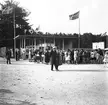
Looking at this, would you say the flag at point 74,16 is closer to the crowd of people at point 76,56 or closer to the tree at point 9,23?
the crowd of people at point 76,56

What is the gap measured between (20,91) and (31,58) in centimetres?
2340

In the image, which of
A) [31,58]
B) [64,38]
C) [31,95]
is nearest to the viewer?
[31,95]

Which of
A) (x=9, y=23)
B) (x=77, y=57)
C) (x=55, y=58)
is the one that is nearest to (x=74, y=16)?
(x=77, y=57)

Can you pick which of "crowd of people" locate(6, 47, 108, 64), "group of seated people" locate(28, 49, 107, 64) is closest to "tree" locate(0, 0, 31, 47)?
"crowd of people" locate(6, 47, 108, 64)

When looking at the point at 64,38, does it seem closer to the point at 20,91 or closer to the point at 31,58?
the point at 31,58

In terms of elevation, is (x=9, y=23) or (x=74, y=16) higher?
(x=9, y=23)

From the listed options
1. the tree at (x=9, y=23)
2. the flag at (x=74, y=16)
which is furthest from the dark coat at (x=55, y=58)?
the tree at (x=9, y=23)

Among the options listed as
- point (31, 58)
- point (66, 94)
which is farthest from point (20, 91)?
point (31, 58)

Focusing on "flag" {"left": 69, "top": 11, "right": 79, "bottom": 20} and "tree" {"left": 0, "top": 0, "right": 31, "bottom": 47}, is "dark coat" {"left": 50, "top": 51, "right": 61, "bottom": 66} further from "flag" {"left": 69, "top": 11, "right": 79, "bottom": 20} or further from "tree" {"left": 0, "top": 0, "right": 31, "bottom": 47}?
"tree" {"left": 0, "top": 0, "right": 31, "bottom": 47}

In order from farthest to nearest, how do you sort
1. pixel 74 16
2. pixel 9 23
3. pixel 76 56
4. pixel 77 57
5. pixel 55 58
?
pixel 9 23 < pixel 74 16 < pixel 77 57 < pixel 76 56 < pixel 55 58

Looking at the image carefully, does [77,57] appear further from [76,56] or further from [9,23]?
[9,23]

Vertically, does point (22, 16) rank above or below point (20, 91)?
above

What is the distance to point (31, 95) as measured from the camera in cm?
891

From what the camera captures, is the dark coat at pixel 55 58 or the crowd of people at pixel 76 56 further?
the crowd of people at pixel 76 56
